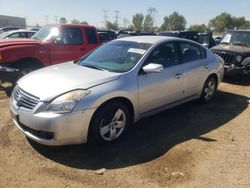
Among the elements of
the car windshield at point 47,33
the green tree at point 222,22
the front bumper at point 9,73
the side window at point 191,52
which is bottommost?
the front bumper at point 9,73

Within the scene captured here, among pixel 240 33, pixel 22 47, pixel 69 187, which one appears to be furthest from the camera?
pixel 240 33

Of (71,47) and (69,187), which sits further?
(71,47)

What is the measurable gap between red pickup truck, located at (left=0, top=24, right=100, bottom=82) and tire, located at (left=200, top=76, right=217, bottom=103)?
388 centimetres

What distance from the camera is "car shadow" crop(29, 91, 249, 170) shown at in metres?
3.97

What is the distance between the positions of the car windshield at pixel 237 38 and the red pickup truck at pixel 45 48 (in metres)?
4.94

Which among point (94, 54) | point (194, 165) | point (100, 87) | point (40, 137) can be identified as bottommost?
point (194, 165)

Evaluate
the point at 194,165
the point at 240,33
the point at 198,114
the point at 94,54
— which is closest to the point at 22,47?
the point at 94,54

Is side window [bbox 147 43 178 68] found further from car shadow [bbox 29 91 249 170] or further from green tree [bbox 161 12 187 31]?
green tree [bbox 161 12 187 31]

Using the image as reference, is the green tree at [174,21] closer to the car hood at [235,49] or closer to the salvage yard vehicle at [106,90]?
the car hood at [235,49]

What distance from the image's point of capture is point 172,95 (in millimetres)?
5340

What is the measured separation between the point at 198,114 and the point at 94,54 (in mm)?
2483

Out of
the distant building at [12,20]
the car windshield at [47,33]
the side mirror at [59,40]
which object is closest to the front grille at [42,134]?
the side mirror at [59,40]

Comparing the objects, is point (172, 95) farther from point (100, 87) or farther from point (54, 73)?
point (54, 73)

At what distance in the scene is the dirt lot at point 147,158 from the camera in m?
3.51
